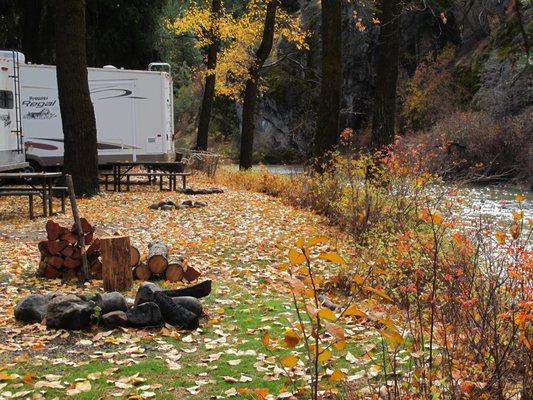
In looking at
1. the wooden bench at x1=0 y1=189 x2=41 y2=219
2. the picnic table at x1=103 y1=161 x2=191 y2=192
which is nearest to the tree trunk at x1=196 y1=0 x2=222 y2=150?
the picnic table at x1=103 y1=161 x2=191 y2=192

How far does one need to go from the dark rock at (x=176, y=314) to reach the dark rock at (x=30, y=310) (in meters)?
1.13

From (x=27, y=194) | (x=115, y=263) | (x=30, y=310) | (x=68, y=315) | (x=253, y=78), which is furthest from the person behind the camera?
(x=253, y=78)

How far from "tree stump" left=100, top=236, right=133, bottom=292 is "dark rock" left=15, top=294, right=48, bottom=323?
0.99 m

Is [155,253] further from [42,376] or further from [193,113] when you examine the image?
[193,113]

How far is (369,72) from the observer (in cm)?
3784

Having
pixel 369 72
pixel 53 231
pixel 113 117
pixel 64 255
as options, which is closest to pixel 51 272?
pixel 64 255

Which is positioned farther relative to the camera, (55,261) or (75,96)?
(75,96)

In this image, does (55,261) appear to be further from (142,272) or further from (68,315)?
(68,315)

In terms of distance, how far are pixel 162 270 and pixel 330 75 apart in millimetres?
8749

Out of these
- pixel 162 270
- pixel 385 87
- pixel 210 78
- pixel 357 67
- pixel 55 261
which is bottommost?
pixel 162 270

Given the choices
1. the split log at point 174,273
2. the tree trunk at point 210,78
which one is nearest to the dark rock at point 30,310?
the split log at point 174,273

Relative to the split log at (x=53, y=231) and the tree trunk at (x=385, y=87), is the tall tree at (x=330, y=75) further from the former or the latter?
the split log at (x=53, y=231)

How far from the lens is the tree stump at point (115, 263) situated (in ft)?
23.8

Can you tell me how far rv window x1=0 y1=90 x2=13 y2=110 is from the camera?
1567 centimetres
